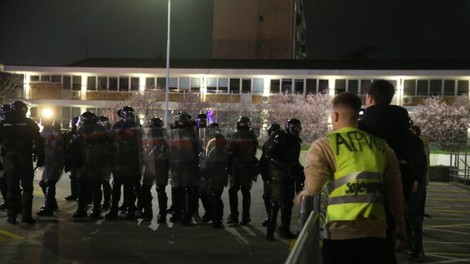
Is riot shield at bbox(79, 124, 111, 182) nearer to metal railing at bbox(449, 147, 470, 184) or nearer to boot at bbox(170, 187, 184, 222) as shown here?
boot at bbox(170, 187, 184, 222)

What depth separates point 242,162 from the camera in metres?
9.94

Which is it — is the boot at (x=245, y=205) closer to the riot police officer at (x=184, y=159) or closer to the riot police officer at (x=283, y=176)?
the riot police officer at (x=184, y=159)

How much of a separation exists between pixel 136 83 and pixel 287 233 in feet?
131

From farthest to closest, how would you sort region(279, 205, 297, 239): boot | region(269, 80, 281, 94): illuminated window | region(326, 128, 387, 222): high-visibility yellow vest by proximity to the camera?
region(269, 80, 281, 94): illuminated window → region(279, 205, 297, 239): boot → region(326, 128, 387, 222): high-visibility yellow vest

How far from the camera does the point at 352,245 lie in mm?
3584

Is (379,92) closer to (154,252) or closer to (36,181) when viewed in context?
(154,252)

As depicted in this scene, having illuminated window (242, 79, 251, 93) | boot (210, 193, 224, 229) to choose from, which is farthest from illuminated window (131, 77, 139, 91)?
boot (210, 193, 224, 229)

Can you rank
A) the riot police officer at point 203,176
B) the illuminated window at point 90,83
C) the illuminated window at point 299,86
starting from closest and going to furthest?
the riot police officer at point 203,176 < the illuminated window at point 299,86 < the illuminated window at point 90,83

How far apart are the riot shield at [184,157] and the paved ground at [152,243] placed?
0.85 metres

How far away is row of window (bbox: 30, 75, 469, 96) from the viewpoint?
44.1 metres

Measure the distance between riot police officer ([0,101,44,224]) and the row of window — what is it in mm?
35755

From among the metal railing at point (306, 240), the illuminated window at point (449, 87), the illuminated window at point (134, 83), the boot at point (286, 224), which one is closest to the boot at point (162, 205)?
the boot at point (286, 224)

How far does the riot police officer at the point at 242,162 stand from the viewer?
9875 millimetres

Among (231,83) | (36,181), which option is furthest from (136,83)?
(36,181)
